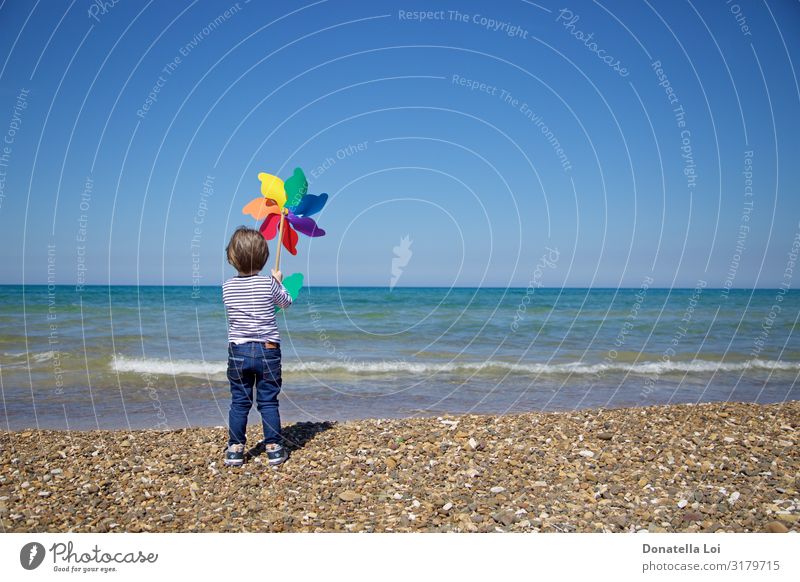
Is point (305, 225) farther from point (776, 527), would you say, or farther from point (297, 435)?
point (776, 527)

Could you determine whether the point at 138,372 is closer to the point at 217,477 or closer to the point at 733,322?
the point at 217,477

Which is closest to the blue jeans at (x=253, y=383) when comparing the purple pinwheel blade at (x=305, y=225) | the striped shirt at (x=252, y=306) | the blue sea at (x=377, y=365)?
the striped shirt at (x=252, y=306)

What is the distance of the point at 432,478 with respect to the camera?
562cm

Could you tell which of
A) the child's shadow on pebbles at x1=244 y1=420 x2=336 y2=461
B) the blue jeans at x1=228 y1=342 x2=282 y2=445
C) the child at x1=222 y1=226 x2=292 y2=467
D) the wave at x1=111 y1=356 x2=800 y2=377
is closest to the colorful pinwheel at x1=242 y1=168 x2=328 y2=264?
the child at x1=222 y1=226 x2=292 y2=467

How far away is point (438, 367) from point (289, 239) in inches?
332

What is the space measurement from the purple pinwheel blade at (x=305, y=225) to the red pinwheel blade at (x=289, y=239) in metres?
0.07

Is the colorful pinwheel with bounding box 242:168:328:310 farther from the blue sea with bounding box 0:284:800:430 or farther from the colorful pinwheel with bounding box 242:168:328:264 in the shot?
the blue sea with bounding box 0:284:800:430

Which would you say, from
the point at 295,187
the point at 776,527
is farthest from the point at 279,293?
the point at 776,527

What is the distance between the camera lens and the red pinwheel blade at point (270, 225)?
22.0 feet

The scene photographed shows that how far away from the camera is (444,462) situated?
6.00 metres

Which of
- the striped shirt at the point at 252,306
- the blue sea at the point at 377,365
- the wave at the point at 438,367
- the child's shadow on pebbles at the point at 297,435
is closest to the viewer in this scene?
the striped shirt at the point at 252,306

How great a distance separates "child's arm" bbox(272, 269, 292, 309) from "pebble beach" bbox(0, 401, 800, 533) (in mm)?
1684

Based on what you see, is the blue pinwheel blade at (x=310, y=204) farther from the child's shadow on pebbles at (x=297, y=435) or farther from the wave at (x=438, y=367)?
the wave at (x=438, y=367)
